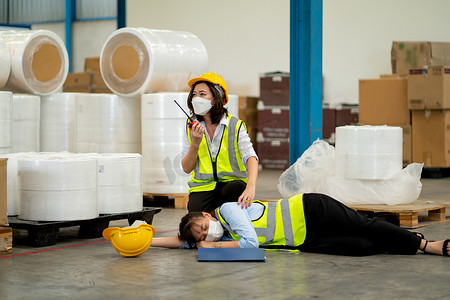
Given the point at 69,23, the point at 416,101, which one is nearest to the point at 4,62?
the point at 416,101

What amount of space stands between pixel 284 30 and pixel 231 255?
30.8ft

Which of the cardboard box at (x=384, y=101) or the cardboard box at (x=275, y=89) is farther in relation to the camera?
A: the cardboard box at (x=275, y=89)

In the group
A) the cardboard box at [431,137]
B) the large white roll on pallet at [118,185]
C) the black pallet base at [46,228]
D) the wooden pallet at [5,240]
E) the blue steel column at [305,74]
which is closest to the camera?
the wooden pallet at [5,240]

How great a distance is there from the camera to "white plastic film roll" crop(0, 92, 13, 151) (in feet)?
19.8

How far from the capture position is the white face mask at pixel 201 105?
4.97 metres

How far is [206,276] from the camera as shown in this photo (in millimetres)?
3961

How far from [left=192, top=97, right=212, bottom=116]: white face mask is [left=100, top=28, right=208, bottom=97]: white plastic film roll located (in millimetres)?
2136

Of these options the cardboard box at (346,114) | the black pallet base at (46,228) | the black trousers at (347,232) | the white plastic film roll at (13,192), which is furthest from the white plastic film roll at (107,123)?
the cardboard box at (346,114)

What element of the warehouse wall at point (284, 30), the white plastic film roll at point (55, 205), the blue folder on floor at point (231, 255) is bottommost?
the blue folder on floor at point (231, 255)

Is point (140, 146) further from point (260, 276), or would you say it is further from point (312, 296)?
point (312, 296)

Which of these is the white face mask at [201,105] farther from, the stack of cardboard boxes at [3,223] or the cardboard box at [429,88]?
the cardboard box at [429,88]

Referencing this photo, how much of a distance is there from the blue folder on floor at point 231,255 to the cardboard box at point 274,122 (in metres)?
7.80

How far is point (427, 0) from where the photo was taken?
38.0 ft

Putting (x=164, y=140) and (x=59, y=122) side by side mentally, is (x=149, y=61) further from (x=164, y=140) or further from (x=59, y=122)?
(x=59, y=122)
